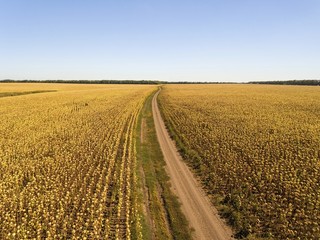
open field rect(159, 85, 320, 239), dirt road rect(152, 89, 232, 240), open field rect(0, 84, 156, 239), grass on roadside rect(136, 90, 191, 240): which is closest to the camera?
open field rect(0, 84, 156, 239)

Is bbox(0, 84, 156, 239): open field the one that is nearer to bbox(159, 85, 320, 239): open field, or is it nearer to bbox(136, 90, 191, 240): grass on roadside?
bbox(136, 90, 191, 240): grass on roadside

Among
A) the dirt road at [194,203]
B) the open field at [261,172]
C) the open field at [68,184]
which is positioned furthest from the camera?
the open field at [261,172]

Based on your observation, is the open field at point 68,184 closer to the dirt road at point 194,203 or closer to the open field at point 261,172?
the dirt road at point 194,203

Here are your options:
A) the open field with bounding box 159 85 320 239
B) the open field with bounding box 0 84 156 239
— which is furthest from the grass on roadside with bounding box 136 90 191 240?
the open field with bounding box 159 85 320 239

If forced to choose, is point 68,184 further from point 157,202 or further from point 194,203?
point 194,203

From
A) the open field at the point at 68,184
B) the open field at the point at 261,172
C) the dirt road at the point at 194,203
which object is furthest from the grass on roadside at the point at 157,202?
the open field at the point at 261,172

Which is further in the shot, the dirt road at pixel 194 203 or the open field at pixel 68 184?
the dirt road at pixel 194 203

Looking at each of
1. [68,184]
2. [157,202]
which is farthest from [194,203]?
[68,184]

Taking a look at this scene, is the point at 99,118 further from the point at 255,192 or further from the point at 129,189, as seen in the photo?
the point at 255,192
